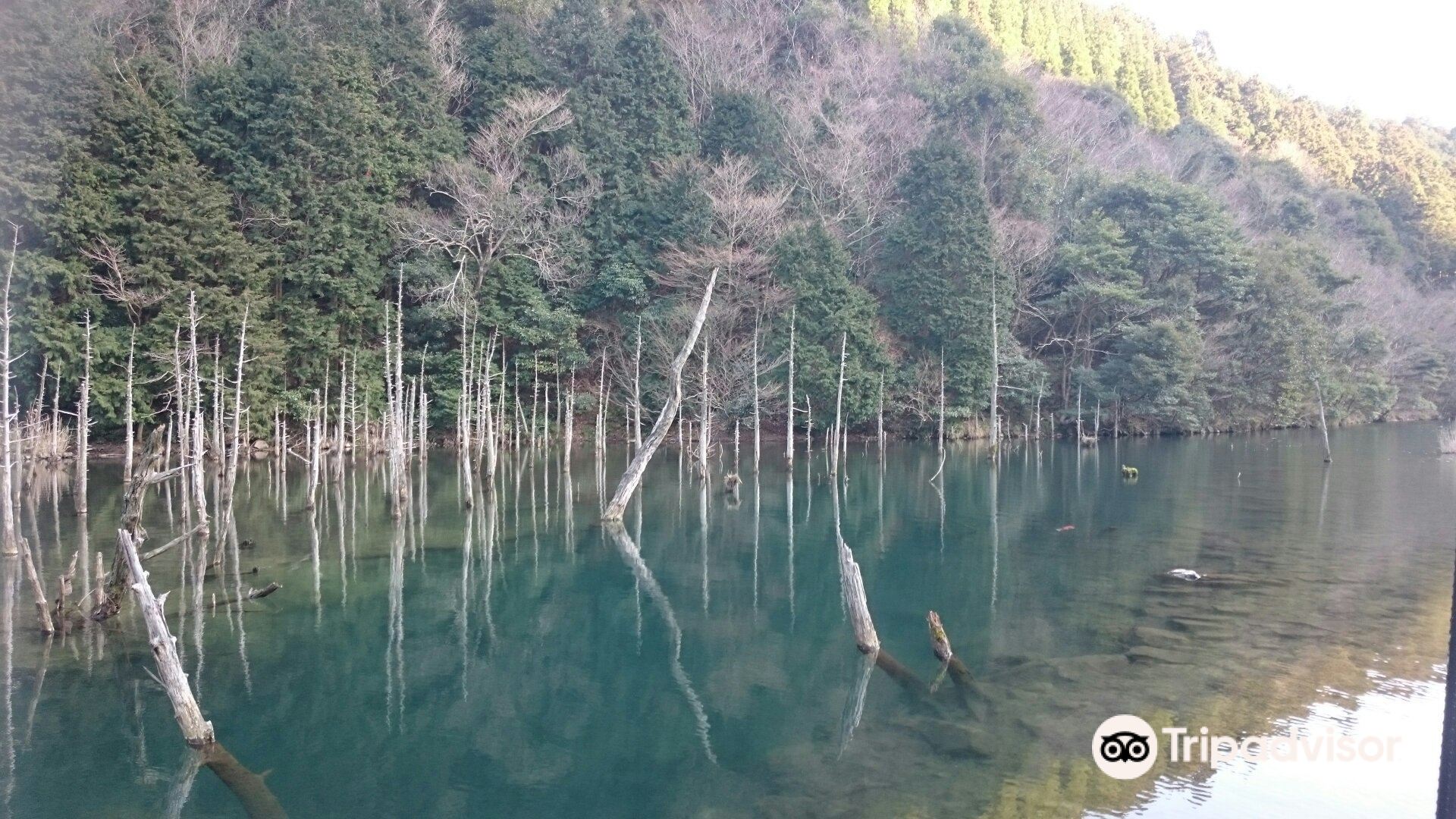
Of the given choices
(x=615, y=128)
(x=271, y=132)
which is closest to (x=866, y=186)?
(x=615, y=128)

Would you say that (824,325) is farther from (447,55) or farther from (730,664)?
(730,664)

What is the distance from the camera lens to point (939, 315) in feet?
127

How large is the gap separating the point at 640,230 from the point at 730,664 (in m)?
27.9

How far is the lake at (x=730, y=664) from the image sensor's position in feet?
27.1

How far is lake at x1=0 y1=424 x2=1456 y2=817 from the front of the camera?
8.26m

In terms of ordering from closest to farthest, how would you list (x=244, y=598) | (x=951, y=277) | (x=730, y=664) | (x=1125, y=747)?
(x=1125, y=747) → (x=730, y=664) → (x=244, y=598) → (x=951, y=277)

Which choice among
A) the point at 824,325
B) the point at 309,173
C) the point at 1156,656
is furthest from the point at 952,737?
the point at 309,173

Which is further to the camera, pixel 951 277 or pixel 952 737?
pixel 951 277

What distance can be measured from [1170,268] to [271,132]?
3689 centimetres

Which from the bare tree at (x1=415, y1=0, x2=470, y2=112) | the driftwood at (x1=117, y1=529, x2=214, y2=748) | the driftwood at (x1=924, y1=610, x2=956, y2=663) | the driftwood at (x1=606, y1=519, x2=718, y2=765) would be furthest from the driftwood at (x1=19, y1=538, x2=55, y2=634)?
the bare tree at (x1=415, y1=0, x2=470, y2=112)

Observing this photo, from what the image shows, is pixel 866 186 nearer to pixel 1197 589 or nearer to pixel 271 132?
pixel 271 132

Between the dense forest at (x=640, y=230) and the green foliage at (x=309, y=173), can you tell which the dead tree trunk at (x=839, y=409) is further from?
the green foliage at (x=309, y=173)

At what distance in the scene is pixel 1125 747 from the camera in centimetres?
900

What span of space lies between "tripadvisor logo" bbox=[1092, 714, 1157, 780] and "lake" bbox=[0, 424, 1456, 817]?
0.18 metres
